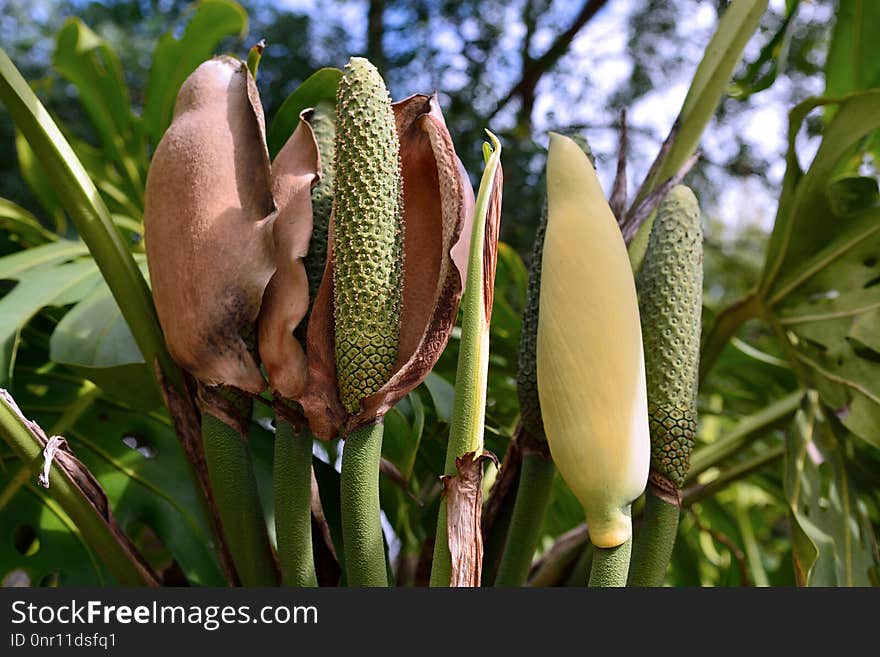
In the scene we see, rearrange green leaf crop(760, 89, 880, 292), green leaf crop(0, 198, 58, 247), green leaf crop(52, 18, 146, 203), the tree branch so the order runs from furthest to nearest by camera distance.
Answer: the tree branch < green leaf crop(52, 18, 146, 203) < green leaf crop(0, 198, 58, 247) < green leaf crop(760, 89, 880, 292)

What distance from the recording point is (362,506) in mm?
331

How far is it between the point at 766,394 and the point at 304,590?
29.6 inches

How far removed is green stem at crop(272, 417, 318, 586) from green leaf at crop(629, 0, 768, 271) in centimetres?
23

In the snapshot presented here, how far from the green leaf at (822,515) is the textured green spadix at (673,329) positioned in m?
0.11

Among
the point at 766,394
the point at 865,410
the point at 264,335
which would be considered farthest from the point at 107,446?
the point at 766,394

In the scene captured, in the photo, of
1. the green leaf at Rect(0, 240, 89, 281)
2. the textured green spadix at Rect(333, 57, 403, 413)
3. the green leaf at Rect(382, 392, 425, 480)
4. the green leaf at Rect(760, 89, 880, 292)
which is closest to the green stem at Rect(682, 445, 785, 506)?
the green leaf at Rect(760, 89, 880, 292)

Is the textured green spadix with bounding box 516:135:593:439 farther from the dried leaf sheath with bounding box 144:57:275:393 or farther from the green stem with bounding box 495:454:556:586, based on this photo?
the dried leaf sheath with bounding box 144:57:275:393

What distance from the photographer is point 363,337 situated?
33 centimetres

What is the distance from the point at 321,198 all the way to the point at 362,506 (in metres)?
0.14

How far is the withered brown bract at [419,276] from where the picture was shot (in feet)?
1.09

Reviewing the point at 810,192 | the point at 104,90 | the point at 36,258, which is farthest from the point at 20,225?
the point at 810,192

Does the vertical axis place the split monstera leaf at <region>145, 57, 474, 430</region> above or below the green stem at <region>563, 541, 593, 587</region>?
above

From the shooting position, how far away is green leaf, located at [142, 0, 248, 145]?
721mm

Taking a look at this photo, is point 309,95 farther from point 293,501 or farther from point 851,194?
point 851,194
